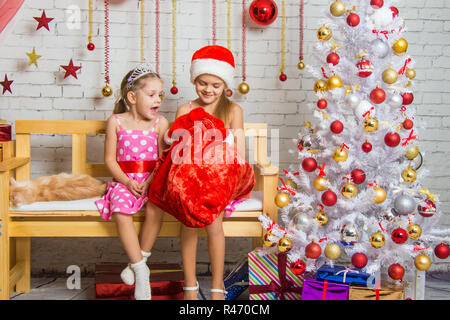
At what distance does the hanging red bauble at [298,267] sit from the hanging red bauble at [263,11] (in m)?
1.40

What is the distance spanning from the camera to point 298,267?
233cm

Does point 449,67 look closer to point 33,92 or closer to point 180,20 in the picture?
point 180,20

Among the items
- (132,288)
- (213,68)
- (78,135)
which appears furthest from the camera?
(78,135)

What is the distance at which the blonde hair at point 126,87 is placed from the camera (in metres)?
2.56

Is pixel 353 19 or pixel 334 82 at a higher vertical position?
pixel 353 19

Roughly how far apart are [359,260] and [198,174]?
2.62 feet

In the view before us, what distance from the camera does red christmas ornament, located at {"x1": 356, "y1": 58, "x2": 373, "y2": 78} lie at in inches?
91.1

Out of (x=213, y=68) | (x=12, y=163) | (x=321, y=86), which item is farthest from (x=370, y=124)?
(x=12, y=163)

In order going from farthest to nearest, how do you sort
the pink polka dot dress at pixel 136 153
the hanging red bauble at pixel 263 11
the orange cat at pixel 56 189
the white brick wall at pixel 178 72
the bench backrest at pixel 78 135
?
the white brick wall at pixel 178 72
the hanging red bauble at pixel 263 11
the bench backrest at pixel 78 135
the pink polka dot dress at pixel 136 153
the orange cat at pixel 56 189

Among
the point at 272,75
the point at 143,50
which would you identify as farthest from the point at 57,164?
the point at 272,75

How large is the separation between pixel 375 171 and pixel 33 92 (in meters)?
2.00

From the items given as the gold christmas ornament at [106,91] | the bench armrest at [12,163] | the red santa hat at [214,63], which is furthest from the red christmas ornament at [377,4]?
the bench armrest at [12,163]

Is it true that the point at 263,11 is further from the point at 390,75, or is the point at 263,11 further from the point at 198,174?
the point at 198,174

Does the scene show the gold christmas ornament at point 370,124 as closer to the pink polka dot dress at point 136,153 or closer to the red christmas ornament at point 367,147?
the red christmas ornament at point 367,147
